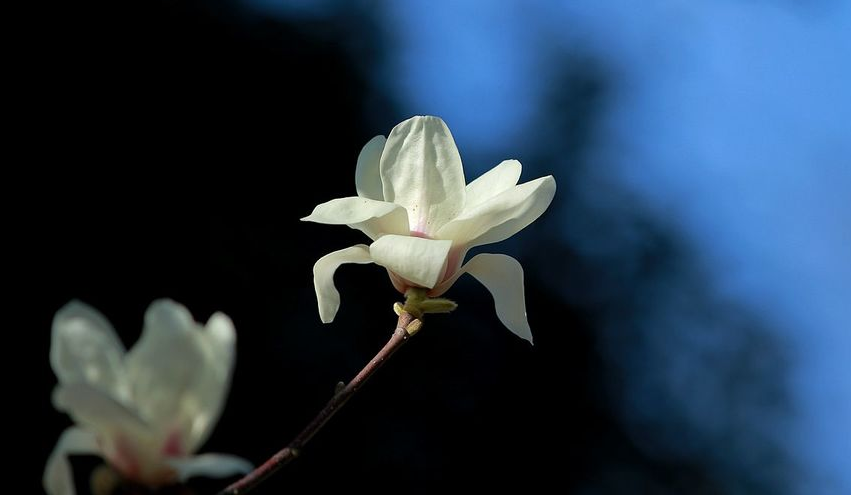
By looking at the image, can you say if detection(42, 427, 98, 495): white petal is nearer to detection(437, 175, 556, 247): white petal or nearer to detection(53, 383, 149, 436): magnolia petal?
detection(53, 383, 149, 436): magnolia petal

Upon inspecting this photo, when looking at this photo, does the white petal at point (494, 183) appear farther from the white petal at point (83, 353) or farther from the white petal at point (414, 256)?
the white petal at point (83, 353)

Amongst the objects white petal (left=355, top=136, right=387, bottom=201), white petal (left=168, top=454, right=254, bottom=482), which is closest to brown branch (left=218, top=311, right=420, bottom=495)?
white petal (left=168, top=454, right=254, bottom=482)

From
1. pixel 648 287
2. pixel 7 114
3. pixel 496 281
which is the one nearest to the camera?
pixel 496 281

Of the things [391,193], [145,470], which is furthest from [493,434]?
[145,470]

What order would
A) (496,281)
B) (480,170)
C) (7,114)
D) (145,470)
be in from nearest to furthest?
(145,470), (496,281), (7,114), (480,170)

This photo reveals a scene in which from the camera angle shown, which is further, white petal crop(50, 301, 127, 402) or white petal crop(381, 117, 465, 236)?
white petal crop(381, 117, 465, 236)

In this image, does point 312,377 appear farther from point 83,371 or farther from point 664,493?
point 83,371

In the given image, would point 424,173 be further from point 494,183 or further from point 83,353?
point 83,353
